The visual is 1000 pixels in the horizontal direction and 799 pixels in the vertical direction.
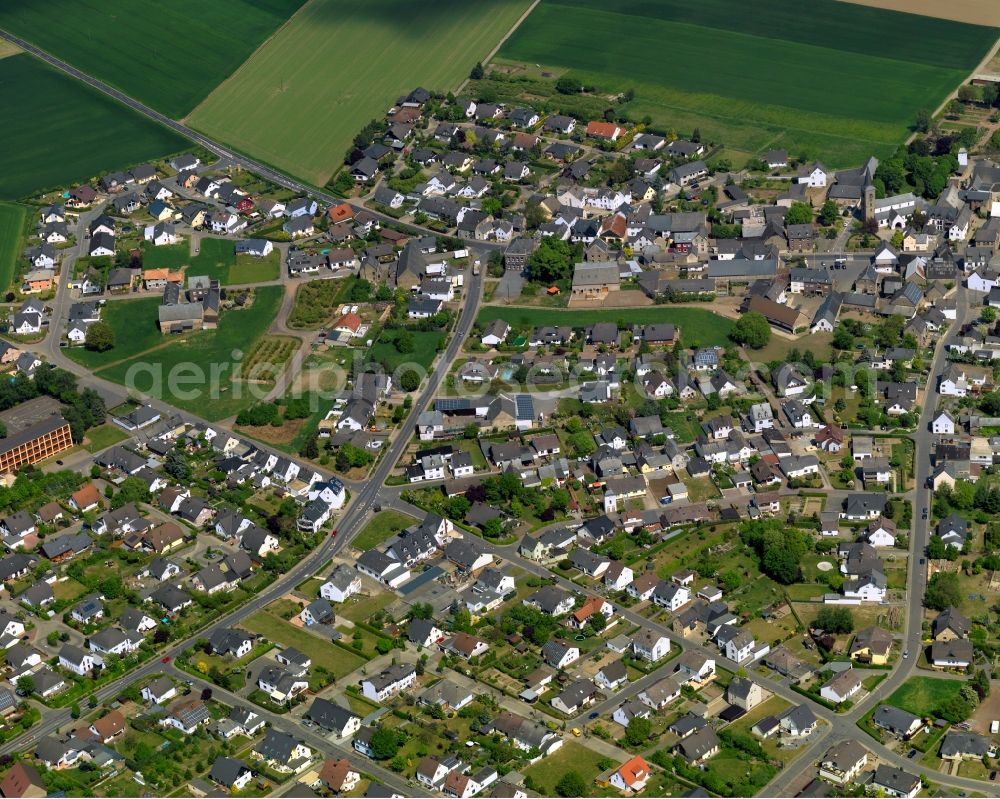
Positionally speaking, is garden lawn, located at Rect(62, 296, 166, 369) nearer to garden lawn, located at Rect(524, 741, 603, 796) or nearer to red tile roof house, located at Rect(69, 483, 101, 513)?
red tile roof house, located at Rect(69, 483, 101, 513)

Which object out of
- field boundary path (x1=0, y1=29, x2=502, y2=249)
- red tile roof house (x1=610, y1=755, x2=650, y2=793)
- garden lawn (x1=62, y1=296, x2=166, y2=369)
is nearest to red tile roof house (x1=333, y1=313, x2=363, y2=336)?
garden lawn (x1=62, y1=296, x2=166, y2=369)

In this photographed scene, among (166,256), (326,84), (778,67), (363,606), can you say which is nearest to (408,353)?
(166,256)

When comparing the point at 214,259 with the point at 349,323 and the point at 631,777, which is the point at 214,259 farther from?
the point at 631,777

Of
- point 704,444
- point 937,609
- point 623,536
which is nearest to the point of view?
point 937,609

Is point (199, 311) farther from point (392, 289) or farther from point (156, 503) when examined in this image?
point (156, 503)

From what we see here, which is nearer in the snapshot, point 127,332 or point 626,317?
point 626,317

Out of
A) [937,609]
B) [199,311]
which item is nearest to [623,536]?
[937,609]

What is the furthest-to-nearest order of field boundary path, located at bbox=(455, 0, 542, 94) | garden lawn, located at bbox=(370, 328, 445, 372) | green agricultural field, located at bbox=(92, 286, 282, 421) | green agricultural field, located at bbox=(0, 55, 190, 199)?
field boundary path, located at bbox=(455, 0, 542, 94) < green agricultural field, located at bbox=(0, 55, 190, 199) < garden lawn, located at bbox=(370, 328, 445, 372) < green agricultural field, located at bbox=(92, 286, 282, 421)
